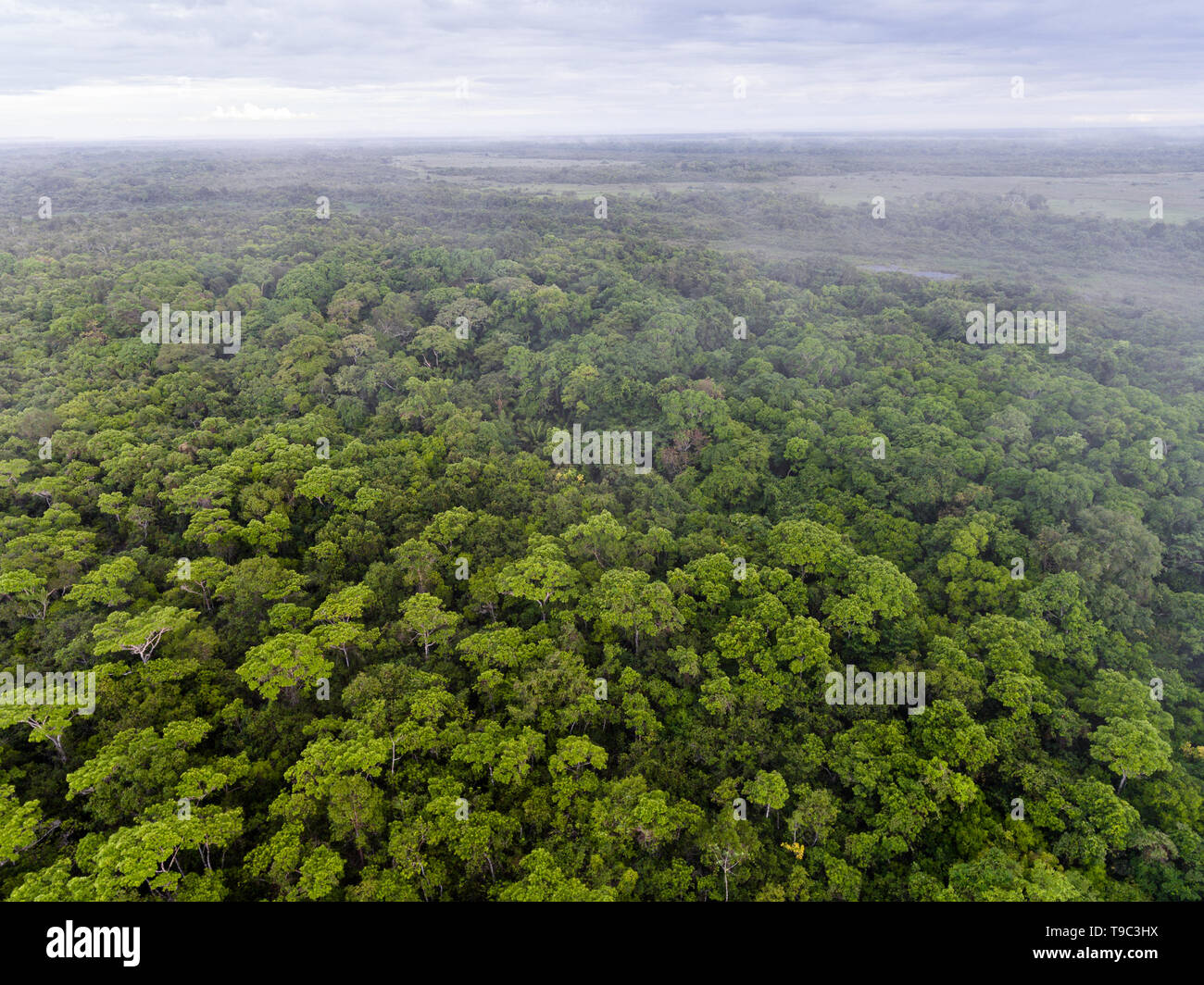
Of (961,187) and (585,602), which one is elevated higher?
(961,187)

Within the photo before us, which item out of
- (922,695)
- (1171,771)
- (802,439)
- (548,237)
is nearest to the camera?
(1171,771)

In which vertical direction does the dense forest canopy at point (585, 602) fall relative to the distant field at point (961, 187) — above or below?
below

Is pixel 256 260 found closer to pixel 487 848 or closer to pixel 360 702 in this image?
pixel 360 702

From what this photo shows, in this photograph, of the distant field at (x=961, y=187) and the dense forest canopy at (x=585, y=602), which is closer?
the dense forest canopy at (x=585, y=602)

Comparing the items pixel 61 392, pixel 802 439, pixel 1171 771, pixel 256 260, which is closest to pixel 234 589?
pixel 61 392

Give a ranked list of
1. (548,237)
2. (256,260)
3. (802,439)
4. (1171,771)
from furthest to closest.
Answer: (548,237)
(256,260)
(802,439)
(1171,771)

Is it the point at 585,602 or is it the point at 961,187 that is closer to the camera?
Result: the point at 585,602

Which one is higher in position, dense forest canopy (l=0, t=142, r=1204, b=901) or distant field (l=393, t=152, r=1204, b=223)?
distant field (l=393, t=152, r=1204, b=223)

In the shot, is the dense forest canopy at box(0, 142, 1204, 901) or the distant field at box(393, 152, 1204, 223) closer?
the dense forest canopy at box(0, 142, 1204, 901)
